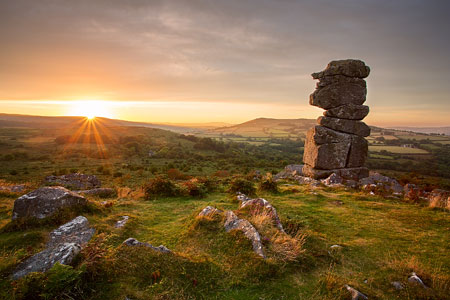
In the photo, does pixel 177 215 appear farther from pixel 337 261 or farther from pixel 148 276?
pixel 337 261

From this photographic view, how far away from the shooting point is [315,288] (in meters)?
5.39

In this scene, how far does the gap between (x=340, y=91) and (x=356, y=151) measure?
19.2 feet

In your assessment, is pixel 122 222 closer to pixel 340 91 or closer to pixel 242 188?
pixel 242 188

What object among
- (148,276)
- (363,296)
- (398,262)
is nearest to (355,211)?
(398,262)

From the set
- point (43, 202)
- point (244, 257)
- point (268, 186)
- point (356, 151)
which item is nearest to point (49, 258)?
point (43, 202)

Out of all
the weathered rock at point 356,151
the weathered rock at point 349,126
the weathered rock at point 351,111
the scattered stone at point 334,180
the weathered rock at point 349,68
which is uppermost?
the weathered rock at point 349,68

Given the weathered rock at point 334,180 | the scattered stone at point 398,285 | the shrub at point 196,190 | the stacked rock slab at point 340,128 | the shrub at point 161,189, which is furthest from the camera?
the stacked rock slab at point 340,128

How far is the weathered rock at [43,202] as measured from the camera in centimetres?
815

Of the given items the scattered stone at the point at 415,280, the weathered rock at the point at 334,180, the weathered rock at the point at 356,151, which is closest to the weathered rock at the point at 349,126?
the weathered rock at the point at 356,151

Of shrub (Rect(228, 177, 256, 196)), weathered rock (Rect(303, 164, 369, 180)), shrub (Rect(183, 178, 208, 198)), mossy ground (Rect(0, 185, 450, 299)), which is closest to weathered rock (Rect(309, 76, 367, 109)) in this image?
weathered rock (Rect(303, 164, 369, 180))

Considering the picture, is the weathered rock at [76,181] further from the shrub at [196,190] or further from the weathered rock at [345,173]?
the weathered rock at [345,173]

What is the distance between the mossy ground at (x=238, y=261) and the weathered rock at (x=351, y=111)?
11813 mm

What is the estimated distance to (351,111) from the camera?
20.2 metres

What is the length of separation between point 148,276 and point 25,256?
A: 321cm
